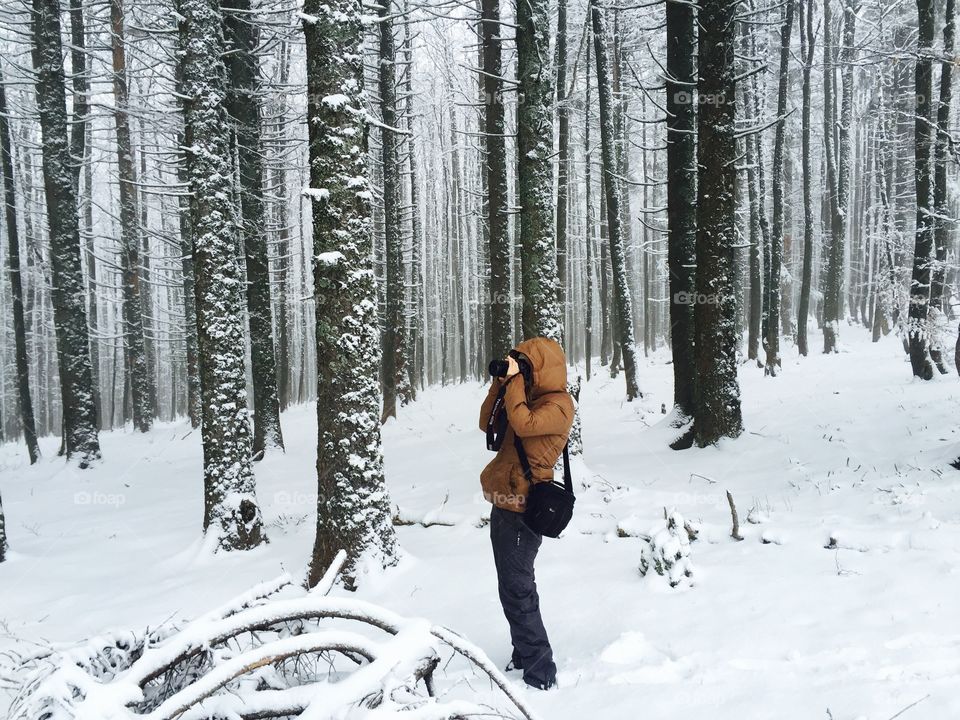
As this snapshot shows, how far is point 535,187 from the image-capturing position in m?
7.44

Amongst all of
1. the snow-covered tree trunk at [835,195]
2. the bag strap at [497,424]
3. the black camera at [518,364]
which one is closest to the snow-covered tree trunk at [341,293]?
the bag strap at [497,424]

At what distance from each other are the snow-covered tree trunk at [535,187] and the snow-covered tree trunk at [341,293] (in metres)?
2.73

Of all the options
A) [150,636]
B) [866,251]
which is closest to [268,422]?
[150,636]

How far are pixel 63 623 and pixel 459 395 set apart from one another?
14555 mm

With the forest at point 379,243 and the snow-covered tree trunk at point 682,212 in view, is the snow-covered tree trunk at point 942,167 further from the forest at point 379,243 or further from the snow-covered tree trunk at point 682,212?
the snow-covered tree trunk at point 682,212

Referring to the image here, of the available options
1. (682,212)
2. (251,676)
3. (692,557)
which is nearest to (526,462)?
(251,676)

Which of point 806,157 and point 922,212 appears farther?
point 806,157

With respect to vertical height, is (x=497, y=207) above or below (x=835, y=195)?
below

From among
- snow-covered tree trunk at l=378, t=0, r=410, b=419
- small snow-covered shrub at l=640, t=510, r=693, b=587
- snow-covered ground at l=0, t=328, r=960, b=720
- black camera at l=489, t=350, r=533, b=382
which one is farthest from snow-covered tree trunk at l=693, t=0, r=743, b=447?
snow-covered tree trunk at l=378, t=0, r=410, b=419

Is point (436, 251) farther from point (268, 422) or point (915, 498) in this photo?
point (915, 498)

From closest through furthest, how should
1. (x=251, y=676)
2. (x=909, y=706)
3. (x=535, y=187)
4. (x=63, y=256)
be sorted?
(x=251, y=676), (x=909, y=706), (x=535, y=187), (x=63, y=256)

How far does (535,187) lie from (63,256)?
Result: 988 centimetres

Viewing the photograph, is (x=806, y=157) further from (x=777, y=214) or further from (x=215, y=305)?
(x=215, y=305)

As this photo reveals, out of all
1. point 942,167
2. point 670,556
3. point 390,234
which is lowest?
point 670,556
